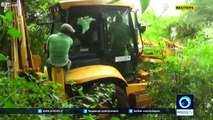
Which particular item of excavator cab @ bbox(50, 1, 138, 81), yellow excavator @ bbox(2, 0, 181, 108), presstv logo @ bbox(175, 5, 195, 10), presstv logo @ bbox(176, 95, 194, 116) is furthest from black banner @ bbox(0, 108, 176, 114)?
excavator cab @ bbox(50, 1, 138, 81)

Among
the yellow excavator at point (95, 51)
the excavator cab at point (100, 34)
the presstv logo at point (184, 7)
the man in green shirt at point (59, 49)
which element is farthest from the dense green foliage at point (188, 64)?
the man in green shirt at point (59, 49)

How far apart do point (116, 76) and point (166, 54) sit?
50 centimetres

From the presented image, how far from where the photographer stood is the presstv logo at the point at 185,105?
1776mm

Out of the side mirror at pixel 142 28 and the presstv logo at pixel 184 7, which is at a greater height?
the presstv logo at pixel 184 7

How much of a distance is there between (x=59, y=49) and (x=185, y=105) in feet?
2.84

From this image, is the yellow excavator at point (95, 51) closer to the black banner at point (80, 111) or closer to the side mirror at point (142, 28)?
the side mirror at point (142, 28)

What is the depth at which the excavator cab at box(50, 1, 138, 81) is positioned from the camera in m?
2.51

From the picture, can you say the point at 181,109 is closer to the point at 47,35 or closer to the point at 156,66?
the point at 156,66

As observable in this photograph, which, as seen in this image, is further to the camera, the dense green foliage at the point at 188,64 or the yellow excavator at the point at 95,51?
the yellow excavator at the point at 95,51

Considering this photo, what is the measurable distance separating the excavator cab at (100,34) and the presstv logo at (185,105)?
28.0 inches

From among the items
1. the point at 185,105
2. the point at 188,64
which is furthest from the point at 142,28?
the point at 185,105

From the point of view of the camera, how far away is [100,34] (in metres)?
2.69

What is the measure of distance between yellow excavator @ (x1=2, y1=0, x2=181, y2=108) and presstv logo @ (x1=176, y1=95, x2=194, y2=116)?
0.34 metres

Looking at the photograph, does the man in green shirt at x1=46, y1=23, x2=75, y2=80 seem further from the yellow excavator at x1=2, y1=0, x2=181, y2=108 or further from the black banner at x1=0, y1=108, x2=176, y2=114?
the black banner at x1=0, y1=108, x2=176, y2=114
